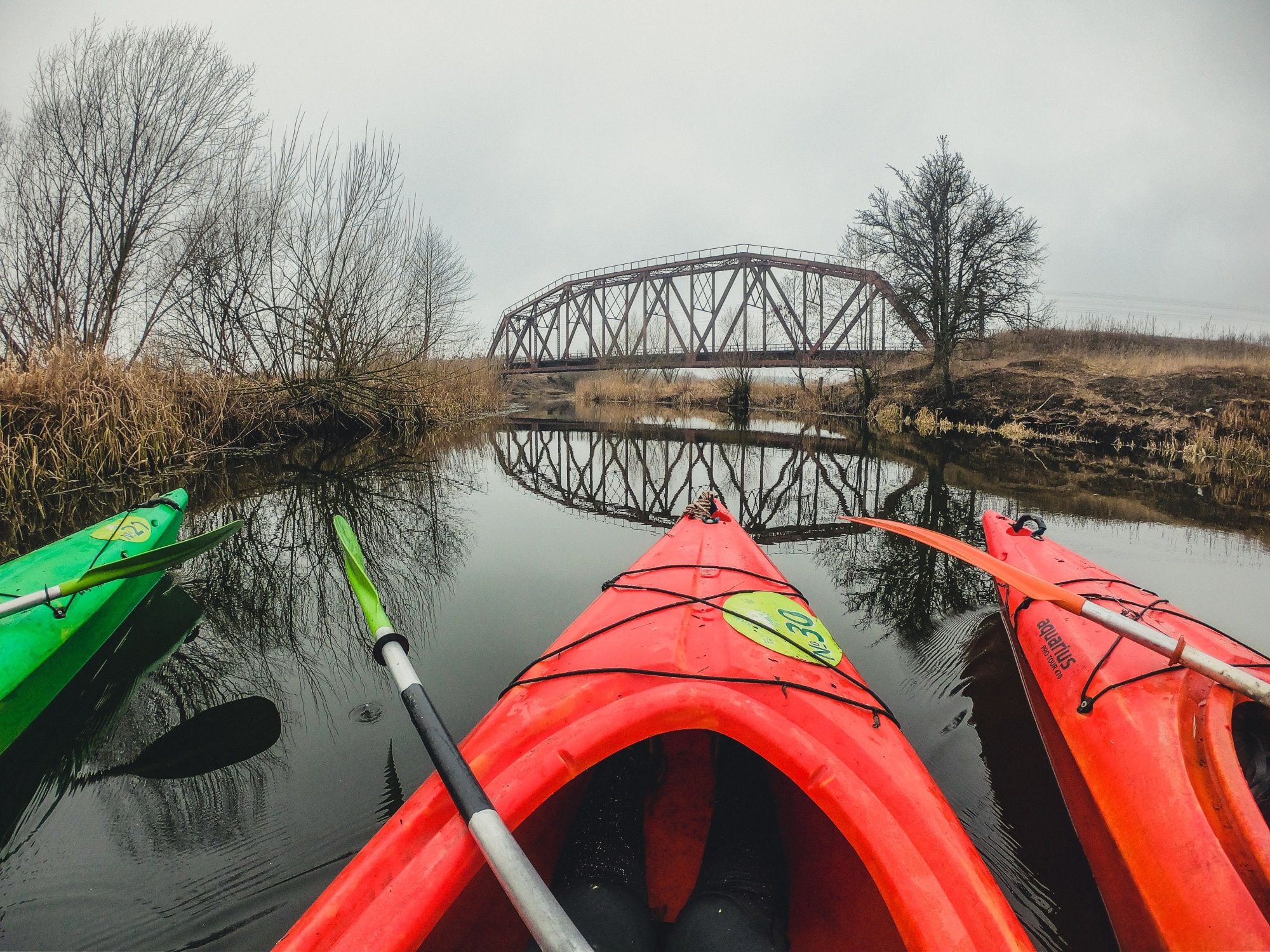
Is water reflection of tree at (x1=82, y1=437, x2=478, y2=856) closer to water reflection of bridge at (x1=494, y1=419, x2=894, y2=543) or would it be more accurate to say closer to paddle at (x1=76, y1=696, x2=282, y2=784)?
paddle at (x1=76, y1=696, x2=282, y2=784)

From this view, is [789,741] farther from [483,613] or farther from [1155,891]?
[483,613]

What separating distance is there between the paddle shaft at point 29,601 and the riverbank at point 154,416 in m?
4.86

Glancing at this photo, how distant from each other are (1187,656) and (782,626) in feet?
3.42

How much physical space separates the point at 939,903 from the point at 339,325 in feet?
36.7

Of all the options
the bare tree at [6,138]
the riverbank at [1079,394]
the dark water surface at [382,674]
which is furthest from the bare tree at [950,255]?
the bare tree at [6,138]

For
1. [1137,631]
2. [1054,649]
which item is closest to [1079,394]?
A: [1054,649]

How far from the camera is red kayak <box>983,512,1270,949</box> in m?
1.07

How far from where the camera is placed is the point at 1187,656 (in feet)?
4.66

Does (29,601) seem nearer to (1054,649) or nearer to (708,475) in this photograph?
(1054,649)

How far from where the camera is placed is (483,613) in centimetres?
323

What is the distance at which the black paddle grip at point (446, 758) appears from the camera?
99cm

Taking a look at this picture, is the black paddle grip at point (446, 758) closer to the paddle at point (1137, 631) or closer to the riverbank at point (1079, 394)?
the paddle at point (1137, 631)

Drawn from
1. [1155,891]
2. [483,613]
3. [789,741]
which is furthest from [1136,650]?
[483,613]

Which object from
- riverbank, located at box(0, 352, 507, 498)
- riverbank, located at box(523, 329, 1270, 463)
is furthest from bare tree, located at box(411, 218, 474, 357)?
riverbank, located at box(523, 329, 1270, 463)
